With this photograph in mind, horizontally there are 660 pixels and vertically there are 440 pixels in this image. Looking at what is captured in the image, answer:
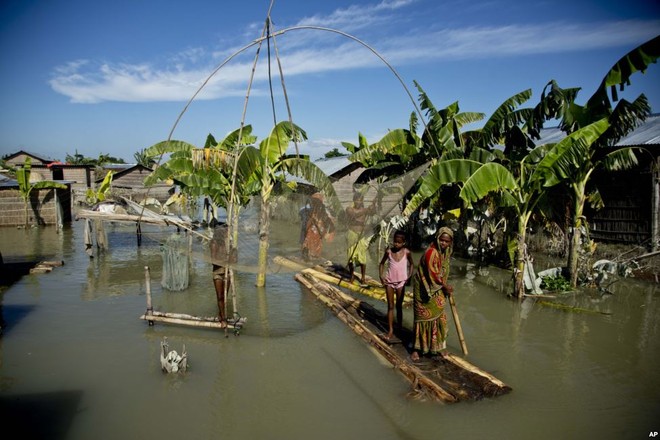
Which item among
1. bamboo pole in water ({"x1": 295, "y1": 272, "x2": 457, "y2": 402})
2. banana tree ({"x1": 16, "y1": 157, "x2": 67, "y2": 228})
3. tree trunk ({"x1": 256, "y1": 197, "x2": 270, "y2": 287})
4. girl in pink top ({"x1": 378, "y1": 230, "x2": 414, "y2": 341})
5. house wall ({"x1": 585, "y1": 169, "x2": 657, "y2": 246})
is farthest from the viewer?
banana tree ({"x1": 16, "y1": 157, "x2": 67, "y2": 228})

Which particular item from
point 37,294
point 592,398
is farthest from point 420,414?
point 37,294

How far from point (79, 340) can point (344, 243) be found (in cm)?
386

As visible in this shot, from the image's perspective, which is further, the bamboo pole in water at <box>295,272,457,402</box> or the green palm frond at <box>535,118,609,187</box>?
the green palm frond at <box>535,118,609,187</box>

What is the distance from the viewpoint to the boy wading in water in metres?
5.54

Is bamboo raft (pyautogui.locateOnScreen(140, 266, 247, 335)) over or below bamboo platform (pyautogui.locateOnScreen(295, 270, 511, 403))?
over

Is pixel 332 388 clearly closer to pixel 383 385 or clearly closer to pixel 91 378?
pixel 383 385

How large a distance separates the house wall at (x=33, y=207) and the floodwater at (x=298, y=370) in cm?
969

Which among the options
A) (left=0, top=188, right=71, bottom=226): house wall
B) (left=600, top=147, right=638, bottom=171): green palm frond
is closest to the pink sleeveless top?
(left=600, top=147, right=638, bottom=171): green palm frond

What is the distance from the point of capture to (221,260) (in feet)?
18.2

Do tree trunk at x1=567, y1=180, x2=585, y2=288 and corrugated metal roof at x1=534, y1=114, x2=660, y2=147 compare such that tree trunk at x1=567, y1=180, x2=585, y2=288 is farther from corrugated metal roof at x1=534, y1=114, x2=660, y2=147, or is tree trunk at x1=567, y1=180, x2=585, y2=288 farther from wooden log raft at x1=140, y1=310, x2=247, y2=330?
wooden log raft at x1=140, y1=310, x2=247, y2=330

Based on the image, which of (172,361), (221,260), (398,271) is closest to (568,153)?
(398,271)

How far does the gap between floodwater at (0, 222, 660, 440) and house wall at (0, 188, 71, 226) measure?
9691 millimetres

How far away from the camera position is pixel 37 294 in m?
7.95

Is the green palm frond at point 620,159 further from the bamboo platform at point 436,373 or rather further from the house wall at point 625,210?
the bamboo platform at point 436,373
